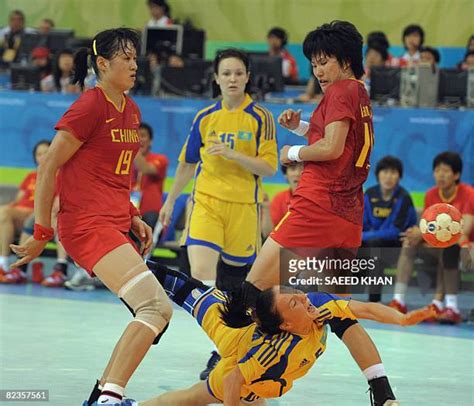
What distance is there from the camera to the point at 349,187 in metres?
6.32

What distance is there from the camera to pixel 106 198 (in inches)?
233

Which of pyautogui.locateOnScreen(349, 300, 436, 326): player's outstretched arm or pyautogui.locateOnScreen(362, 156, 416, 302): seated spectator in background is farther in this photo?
pyautogui.locateOnScreen(362, 156, 416, 302): seated spectator in background

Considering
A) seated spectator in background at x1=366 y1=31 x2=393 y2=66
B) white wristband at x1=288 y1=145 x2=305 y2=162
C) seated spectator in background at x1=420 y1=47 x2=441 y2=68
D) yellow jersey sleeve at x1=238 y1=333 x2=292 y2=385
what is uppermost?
seated spectator in background at x1=366 y1=31 x2=393 y2=66

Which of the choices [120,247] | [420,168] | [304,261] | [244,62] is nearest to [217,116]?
[244,62]

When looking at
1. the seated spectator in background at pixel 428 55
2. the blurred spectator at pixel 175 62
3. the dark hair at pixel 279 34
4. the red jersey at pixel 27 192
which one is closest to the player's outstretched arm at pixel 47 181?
the red jersey at pixel 27 192

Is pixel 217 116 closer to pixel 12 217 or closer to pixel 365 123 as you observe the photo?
pixel 365 123

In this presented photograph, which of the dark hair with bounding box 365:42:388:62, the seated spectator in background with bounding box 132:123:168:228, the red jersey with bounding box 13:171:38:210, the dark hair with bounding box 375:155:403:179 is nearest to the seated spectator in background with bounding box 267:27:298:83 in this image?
the dark hair with bounding box 365:42:388:62

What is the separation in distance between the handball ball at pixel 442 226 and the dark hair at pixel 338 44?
1285 millimetres

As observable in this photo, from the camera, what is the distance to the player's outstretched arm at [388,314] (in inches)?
218

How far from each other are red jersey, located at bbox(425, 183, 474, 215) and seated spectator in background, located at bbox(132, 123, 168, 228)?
2.76 meters

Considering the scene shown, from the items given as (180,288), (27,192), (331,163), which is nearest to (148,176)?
(27,192)

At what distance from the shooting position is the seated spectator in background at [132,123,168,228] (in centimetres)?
1154

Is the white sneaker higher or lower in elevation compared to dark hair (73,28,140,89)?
lower

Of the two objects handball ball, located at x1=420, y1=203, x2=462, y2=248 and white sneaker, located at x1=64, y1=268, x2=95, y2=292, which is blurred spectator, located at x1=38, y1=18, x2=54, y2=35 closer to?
white sneaker, located at x1=64, y1=268, x2=95, y2=292
